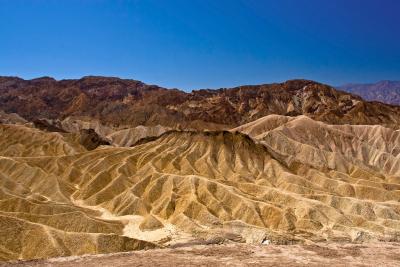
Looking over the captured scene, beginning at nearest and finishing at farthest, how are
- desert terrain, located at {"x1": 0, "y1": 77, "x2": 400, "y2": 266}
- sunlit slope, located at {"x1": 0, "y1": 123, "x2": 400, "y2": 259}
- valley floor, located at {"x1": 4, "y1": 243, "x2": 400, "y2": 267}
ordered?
valley floor, located at {"x1": 4, "y1": 243, "x2": 400, "y2": 267}, desert terrain, located at {"x1": 0, "y1": 77, "x2": 400, "y2": 266}, sunlit slope, located at {"x1": 0, "y1": 123, "x2": 400, "y2": 259}

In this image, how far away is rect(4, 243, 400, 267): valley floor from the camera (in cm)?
4781

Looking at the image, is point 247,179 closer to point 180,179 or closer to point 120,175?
point 180,179

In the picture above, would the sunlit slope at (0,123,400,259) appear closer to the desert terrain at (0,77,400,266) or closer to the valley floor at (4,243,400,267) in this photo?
the desert terrain at (0,77,400,266)

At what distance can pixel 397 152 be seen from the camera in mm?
195125

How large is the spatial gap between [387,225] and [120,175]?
60279 mm

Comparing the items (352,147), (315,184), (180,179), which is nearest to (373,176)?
(315,184)

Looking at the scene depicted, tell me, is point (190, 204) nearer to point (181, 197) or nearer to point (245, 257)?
point (181, 197)

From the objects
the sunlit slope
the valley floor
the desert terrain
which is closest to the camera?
the valley floor

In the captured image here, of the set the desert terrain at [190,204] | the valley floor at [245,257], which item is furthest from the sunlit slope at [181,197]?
the valley floor at [245,257]

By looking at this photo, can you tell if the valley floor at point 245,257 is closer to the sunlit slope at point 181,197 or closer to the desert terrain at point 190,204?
the desert terrain at point 190,204

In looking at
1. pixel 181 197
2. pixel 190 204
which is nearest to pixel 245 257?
pixel 190 204

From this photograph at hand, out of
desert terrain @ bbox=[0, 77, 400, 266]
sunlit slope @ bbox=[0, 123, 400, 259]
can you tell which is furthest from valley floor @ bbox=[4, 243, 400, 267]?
sunlit slope @ bbox=[0, 123, 400, 259]

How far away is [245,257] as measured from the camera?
50.2 m

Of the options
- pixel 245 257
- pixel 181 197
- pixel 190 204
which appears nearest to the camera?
pixel 245 257
